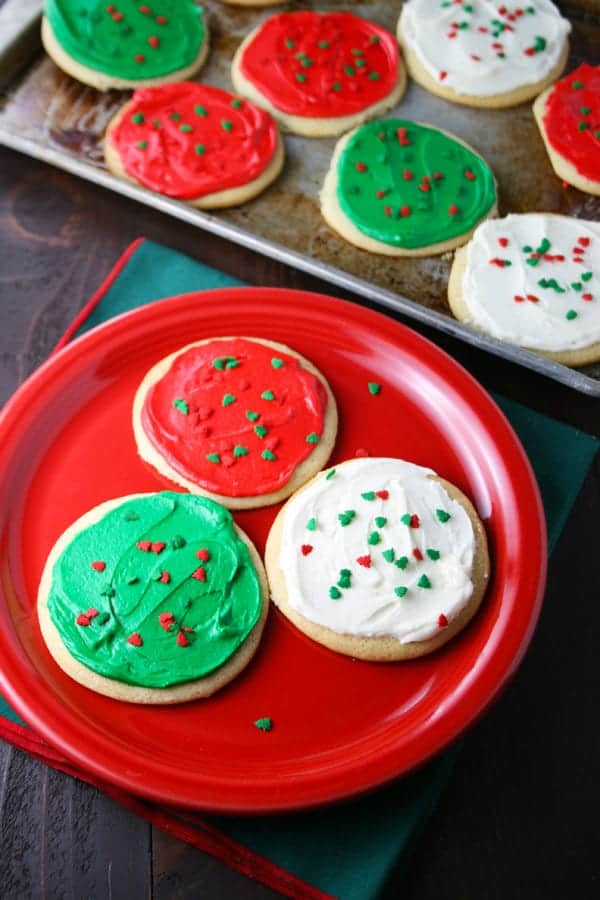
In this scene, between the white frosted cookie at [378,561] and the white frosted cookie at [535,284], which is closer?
the white frosted cookie at [378,561]

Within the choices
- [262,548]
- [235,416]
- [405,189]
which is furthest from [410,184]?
[262,548]

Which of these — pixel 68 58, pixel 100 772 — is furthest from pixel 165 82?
pixel 100 772

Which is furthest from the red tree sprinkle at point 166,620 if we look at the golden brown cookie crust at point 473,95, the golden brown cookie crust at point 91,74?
the golden brown cookie crust at point 473,95

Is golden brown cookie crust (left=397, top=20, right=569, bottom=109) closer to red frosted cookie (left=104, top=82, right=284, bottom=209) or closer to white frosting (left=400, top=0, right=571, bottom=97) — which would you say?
white frosting (left=400, top=0, right=571, bottom=97)

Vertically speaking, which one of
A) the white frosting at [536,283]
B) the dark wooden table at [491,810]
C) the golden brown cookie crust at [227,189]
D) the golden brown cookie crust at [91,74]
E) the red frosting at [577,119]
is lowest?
the dark wooden table at [491,810]

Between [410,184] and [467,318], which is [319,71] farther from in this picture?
[467,318]

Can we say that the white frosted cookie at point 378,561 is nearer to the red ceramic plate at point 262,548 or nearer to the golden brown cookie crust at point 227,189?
the red ceramic plate at point 262,548
